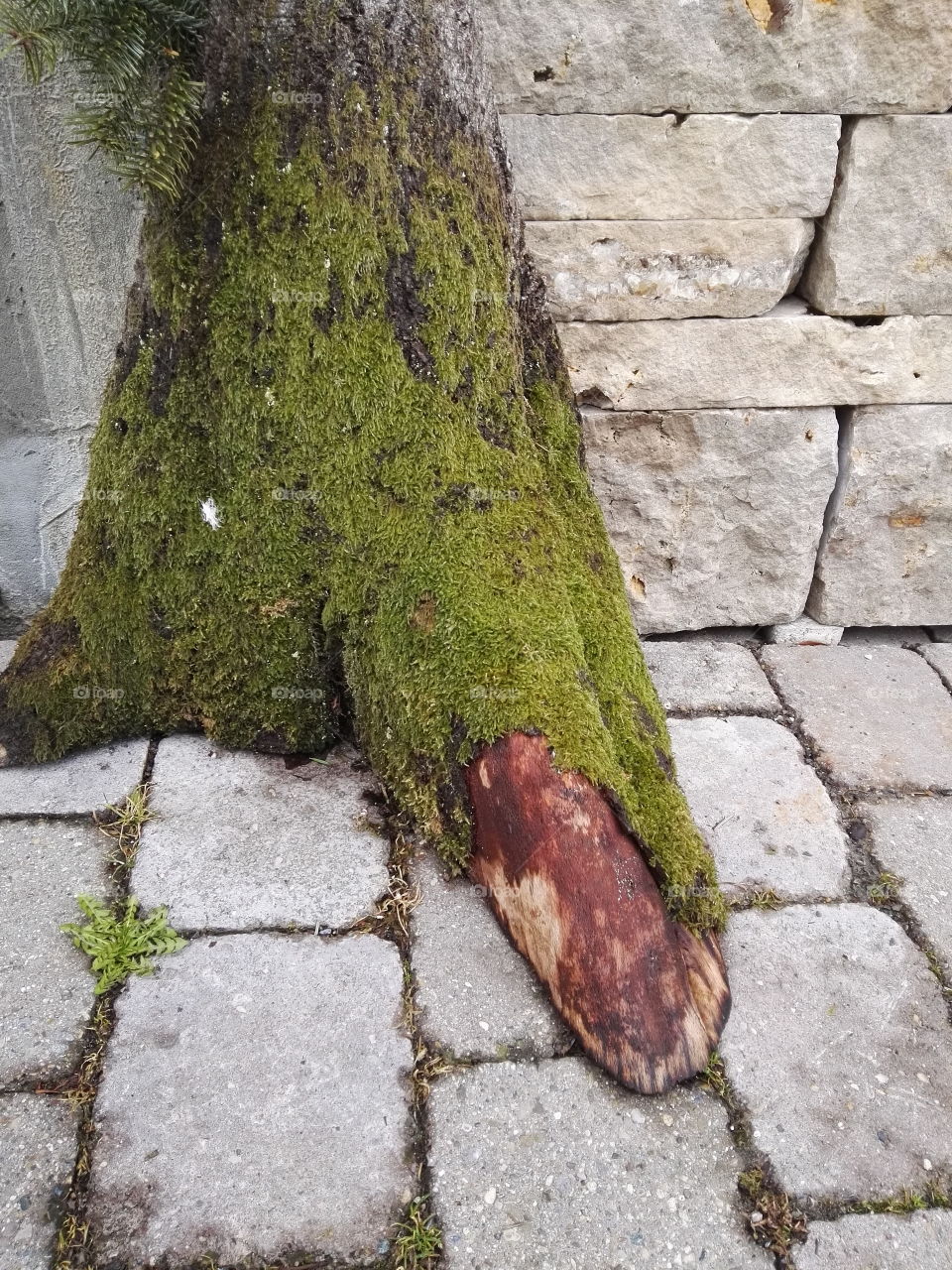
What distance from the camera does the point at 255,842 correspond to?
7.44ft

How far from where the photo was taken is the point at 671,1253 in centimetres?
153

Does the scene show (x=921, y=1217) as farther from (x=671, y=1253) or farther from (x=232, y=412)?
(x=232, y=412)

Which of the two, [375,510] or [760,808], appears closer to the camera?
[375,510]

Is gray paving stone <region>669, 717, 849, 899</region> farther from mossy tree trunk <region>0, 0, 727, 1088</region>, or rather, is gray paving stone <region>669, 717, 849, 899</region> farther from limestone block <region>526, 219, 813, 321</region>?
limestone block <region>526, 219, 813, 321</region>

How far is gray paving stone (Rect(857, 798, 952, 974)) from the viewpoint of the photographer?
2244 mm

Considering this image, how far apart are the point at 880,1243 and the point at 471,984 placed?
2.84 feet

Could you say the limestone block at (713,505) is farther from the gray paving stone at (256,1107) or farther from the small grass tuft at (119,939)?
the small grass tuft at (119,939)

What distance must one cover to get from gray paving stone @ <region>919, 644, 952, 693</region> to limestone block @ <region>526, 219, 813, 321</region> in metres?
1.46

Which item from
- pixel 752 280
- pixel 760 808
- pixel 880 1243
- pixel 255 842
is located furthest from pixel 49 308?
pixel 880 1243

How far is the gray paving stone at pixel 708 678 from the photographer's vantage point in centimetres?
307

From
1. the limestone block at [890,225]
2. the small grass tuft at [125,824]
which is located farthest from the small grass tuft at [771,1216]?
the limestone block at [890,225]

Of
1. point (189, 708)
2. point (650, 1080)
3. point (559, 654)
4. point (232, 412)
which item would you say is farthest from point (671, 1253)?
point (232, 412)

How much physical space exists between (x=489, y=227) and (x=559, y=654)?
1.08 m

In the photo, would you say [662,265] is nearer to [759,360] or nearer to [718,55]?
[759,360]
